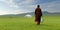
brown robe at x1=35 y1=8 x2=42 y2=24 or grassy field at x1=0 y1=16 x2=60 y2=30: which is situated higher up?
brown robe at x1=35 y1=8 x2=42 y2=24

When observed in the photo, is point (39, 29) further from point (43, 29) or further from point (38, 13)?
point (38, 13)

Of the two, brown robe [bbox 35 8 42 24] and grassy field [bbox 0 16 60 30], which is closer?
grassy field [bbox 0 16 60 30]

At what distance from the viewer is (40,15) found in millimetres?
19812

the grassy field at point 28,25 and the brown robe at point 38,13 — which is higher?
the brown robe at point 38,13

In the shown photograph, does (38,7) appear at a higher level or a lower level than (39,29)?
higher

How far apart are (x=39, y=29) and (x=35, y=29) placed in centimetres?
29

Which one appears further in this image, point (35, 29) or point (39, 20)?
point (39, 20)

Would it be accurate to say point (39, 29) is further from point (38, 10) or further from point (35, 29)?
point (38, 10)

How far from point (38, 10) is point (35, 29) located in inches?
122

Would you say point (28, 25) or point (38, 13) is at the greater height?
point (38, 13)

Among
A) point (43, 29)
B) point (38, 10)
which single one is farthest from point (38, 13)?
point (43, 29)

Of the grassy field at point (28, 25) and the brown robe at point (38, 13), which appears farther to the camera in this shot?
the brown robe at point (38, 13)

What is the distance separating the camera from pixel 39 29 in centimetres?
1672

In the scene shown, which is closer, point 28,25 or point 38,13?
point 38,13
